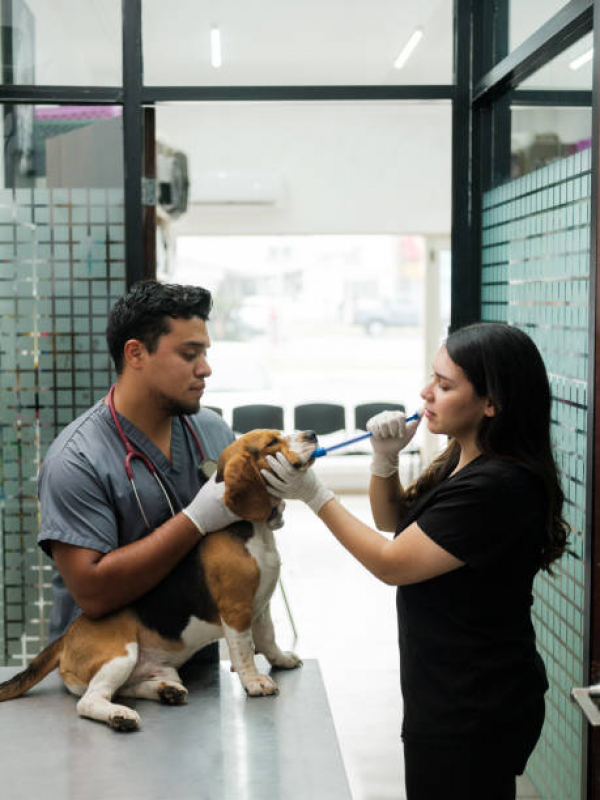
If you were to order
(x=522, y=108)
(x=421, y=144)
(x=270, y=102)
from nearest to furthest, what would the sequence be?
(x=522, y=108), (x=270, y=102), (x=421, y=144)

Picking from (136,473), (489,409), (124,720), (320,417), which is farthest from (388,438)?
(320,417)

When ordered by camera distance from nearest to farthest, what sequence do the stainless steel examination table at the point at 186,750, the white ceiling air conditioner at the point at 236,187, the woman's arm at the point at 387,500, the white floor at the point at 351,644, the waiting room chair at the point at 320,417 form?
the stainless steel examination table at the point at 186,750 < the woman's arm at the point at 387,500 < the white floor at the point at 351,644 < the waiting room chair at the point at 320,417 < the white ceiling air conditioner at the point at 236,187

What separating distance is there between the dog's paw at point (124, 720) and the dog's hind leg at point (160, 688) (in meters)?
0.09

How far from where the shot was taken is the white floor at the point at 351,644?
3.12m

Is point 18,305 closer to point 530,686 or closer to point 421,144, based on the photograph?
point 530,686

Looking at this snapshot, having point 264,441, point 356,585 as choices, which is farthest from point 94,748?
point 356,585

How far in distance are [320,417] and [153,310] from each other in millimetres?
4770

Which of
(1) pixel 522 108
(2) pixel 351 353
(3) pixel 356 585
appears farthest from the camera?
(2) pixel 351 353

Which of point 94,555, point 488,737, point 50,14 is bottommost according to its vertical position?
point 488,737

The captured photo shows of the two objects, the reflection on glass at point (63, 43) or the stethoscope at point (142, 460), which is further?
the reflection on glass at point (63, 43)

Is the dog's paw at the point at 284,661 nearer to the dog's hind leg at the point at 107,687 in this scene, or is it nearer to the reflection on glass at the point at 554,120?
the dog's hind leg at the point at 107,687

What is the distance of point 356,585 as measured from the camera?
518 cm

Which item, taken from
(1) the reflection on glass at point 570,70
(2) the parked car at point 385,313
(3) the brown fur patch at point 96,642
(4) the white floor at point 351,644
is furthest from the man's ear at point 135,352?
(2) the parked car at point 385,313

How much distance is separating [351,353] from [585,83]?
6.75 meters
